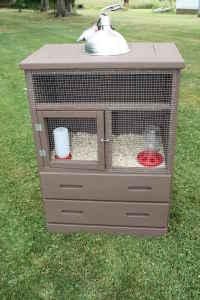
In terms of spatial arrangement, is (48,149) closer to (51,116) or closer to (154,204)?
(51,116)

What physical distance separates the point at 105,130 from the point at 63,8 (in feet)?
70.7

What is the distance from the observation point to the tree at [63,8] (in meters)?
21.9

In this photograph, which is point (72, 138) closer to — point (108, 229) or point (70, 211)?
point (70, 211)

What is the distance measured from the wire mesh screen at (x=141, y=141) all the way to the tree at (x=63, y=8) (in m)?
20.9

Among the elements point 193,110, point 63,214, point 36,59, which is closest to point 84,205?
point 63,214

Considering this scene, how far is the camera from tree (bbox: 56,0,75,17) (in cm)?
2188

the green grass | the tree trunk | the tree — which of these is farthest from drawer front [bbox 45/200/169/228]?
the tree trunk

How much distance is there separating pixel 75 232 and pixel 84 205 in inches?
13.9

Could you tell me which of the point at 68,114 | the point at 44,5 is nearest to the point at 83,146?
the point at 68,114

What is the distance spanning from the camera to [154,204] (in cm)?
304

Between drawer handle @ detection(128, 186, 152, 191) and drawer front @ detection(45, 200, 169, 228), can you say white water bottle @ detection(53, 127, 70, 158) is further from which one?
drawer handle @ detection(128, 186, 152, 191)

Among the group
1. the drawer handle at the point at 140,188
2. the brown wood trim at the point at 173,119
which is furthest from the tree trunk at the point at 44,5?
the brown wood trim at the point at 173,119

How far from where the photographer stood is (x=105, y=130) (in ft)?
8.79

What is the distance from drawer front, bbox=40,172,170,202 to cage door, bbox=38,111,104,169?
0.12 metres
